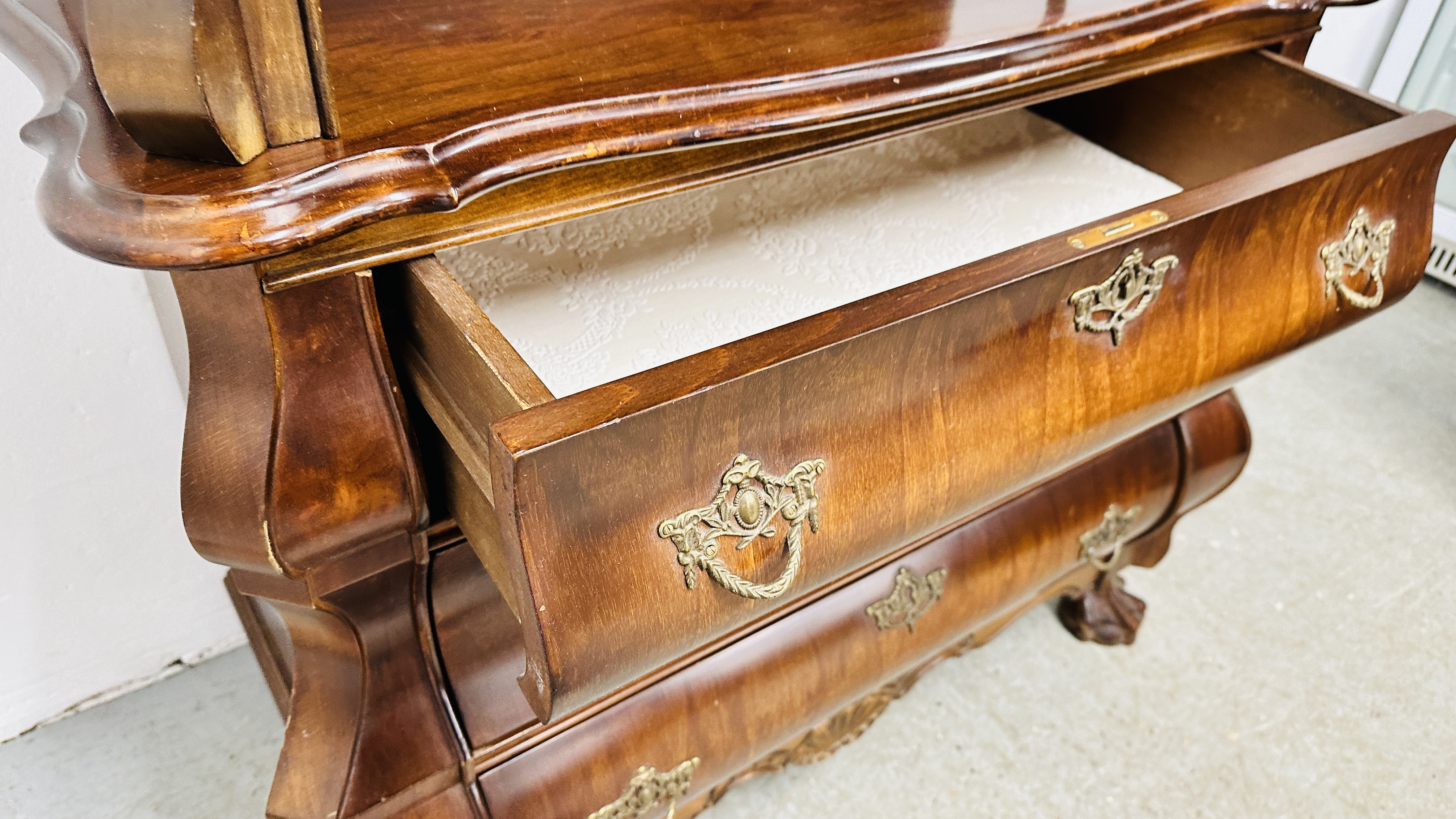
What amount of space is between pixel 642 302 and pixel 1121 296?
27 centimetres

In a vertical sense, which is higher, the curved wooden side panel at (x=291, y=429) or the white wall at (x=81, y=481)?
the curved wooden side panel at (x=291, y=429)

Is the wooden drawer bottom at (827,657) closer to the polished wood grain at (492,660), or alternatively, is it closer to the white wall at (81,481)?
the polished wood grain at (492,660)

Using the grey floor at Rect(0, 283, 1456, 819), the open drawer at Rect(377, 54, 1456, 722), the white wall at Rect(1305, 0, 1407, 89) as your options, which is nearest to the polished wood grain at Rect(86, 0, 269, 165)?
the open drawer at Rect(377, 54, 1456, 722)

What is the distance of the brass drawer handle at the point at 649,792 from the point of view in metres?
0.69

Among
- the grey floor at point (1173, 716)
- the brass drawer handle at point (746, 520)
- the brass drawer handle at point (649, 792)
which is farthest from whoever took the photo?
the grey floor at point (1173, 716)

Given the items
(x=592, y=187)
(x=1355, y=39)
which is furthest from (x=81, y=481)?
(x=1355, y=39)

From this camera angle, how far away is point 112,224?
1.19 feet

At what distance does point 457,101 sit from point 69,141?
0.51ft

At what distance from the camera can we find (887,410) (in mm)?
492

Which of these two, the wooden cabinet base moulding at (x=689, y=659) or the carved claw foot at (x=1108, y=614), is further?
the carved claw foot at (x=1108, y=614)

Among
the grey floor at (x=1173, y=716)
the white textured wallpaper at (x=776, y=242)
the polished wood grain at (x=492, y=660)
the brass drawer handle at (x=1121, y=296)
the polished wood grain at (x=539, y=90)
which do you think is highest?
the polished wood grain at (x=539, y=90)

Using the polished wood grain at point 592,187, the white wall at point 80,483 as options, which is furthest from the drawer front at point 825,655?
the white wall at point 80,483

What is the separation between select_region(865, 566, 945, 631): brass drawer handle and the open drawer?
21cm

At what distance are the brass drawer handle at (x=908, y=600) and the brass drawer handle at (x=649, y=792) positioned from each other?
186mm
